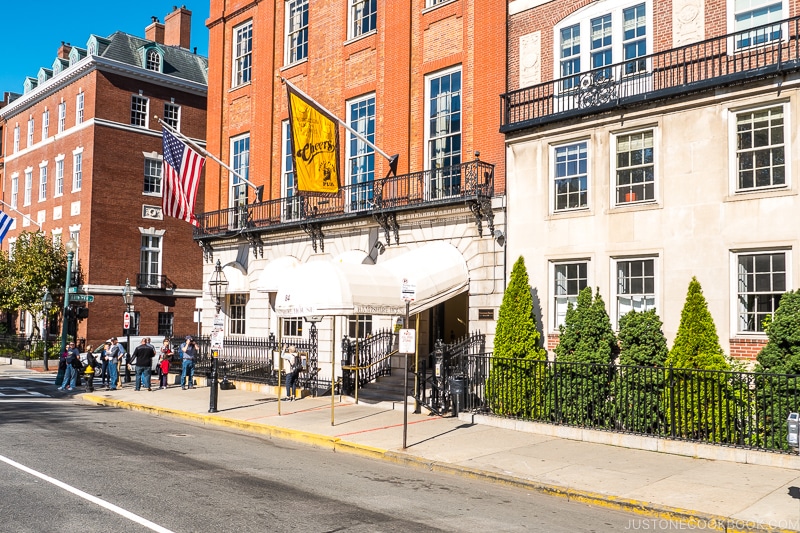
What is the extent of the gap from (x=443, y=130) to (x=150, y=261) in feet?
88.0

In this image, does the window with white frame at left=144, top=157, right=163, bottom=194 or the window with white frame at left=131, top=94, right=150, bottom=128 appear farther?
the window with white frame at left=144, top=157, right=163, bottom=194

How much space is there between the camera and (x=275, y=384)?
2381cm

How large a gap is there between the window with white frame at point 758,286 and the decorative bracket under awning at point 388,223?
32.9 feet

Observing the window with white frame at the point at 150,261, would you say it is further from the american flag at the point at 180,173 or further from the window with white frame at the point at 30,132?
the american flag at the point at 180,173

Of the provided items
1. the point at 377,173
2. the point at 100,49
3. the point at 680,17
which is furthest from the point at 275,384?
the point at 100,49

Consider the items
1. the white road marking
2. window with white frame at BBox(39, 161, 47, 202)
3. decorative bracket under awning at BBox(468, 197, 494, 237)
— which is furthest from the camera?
window with white frame at BBox(39, 161, 47, 202)

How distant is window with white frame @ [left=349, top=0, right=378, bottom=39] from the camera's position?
25.0 meters

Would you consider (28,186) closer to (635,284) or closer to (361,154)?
(361,154)

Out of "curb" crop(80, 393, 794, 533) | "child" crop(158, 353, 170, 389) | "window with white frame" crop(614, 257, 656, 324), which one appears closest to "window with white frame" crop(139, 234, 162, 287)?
"child" crop(158, 353, 170, 389)

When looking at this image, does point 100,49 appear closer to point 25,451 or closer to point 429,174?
Answer: point 429,174

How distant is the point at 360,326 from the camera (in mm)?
25062

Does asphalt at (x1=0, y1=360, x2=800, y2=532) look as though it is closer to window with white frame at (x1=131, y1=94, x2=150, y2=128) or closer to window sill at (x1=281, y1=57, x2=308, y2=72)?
window sill at (x1=281, y1=57, x2=308, y2=72)

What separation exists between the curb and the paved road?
183 mm

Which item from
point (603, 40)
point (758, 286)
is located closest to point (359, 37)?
point (603, 40)
